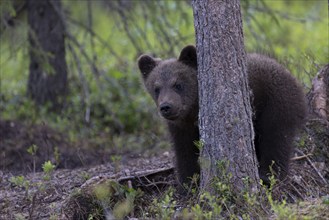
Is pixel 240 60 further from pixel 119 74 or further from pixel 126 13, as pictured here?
pixel 119 74

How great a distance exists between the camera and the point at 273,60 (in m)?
7.19

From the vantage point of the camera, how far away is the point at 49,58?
11297 millimetres

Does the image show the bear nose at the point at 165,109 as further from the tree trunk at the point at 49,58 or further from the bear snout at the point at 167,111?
the tree trunk at the point at 49,58

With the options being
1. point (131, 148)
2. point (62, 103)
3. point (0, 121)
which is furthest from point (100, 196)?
point (62, 103)

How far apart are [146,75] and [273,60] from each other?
154 centimetres

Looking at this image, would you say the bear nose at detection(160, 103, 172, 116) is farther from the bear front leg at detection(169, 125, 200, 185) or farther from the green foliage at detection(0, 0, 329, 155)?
the green foliage at detection(0, 0, 329, 155)

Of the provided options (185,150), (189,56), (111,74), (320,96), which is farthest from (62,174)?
(111,74)

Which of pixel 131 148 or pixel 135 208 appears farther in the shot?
pixel 131 148

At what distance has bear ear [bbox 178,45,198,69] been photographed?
7043mm

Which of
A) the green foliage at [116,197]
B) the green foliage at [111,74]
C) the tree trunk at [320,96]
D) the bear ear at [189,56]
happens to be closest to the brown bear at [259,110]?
the bear ear at [189,56]

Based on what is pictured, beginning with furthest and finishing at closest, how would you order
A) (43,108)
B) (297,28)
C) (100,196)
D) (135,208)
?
(297,28), (43,108), (135,208), (100,196)

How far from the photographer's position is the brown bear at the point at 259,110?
6.70 m

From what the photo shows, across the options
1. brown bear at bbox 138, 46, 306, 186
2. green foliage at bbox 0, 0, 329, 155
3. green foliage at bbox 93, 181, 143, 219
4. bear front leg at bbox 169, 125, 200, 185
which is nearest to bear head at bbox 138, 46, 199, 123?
brown bear at bbox 138, 46, 306, 186

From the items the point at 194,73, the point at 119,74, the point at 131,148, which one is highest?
the point at 194,73
